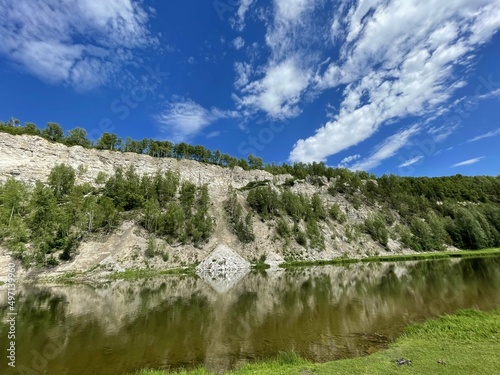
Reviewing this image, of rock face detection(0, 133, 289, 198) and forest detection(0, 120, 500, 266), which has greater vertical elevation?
rock face detection(0, 133, 289, 198)

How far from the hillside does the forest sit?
442 mm

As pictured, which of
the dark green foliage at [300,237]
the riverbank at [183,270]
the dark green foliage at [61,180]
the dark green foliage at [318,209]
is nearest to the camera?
the riverbank at [183,270]

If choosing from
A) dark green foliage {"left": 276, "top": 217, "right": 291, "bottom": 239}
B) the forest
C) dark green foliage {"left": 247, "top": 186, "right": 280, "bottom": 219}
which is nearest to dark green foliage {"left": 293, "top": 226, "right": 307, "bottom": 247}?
the forest

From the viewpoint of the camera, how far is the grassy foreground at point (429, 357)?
1207cm

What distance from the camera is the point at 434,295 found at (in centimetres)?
3106

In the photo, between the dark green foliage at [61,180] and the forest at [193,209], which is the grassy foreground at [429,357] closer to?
the forest at [193,209]

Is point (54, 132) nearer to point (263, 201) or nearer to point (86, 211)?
point (86, 211)

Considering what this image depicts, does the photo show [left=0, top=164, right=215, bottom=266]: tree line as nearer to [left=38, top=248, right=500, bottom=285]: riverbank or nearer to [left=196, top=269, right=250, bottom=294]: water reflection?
[left=38, top=248, right=500, bottom=285]: riverbank

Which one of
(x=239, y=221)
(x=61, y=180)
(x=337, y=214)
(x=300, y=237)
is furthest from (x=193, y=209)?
(x=337, y=214)

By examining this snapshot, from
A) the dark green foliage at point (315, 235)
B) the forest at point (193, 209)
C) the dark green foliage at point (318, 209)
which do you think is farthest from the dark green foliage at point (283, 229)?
the dark green foliage at point (318, 209)

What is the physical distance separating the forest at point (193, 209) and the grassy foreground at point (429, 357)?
73.4m

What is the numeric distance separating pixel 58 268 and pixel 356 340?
7613cm

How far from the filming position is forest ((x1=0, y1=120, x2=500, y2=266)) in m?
75.6

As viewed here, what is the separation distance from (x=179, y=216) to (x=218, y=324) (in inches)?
2865
